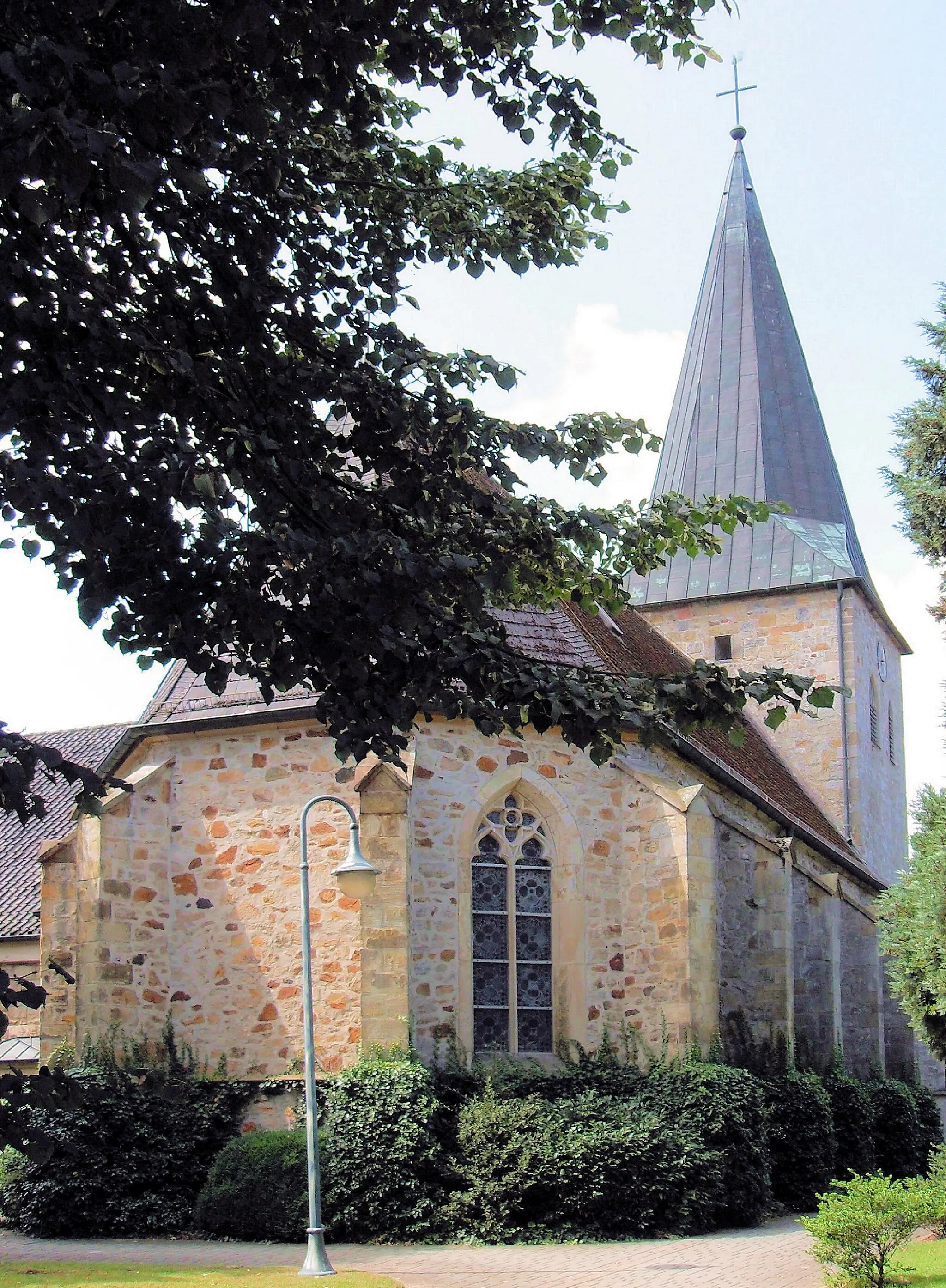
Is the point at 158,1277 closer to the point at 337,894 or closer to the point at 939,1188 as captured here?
the point at 337,894

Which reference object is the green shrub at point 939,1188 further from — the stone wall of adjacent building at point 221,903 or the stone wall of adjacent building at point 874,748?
the stone wall of adjacent building at point 874,748

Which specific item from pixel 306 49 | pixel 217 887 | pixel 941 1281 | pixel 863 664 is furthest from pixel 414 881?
pixel 863 664

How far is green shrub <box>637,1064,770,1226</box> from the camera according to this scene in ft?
48.0

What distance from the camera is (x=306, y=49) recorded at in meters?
5.32

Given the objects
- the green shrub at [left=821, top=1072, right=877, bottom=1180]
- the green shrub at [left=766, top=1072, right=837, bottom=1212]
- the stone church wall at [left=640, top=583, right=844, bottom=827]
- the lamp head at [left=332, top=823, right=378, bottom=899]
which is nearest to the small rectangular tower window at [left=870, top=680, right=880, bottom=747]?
the stone church wall at [left=640, top=583, right=844, bottom=827]

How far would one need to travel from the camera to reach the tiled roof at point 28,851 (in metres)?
22.7

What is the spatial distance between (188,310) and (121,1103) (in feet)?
33.7

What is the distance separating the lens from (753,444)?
27500 millimetres

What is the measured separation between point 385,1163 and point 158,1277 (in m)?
2.91

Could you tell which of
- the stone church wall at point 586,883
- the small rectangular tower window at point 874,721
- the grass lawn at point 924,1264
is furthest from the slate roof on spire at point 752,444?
the grass lawn at point 924,1264

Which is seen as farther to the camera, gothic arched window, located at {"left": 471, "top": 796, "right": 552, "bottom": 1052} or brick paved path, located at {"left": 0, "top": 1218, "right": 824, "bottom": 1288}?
gothic arched window, located at {"left": 471, "top": 796, "right": 552, "bottom": 1052}

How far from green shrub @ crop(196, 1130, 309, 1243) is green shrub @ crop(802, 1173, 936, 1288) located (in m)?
4.88

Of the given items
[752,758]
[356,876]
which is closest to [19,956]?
[752,758]

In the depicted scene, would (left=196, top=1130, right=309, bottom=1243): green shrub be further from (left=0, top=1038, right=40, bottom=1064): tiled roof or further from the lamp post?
(left=0, top=1038, right=40, bottom=1064): tiled roof
